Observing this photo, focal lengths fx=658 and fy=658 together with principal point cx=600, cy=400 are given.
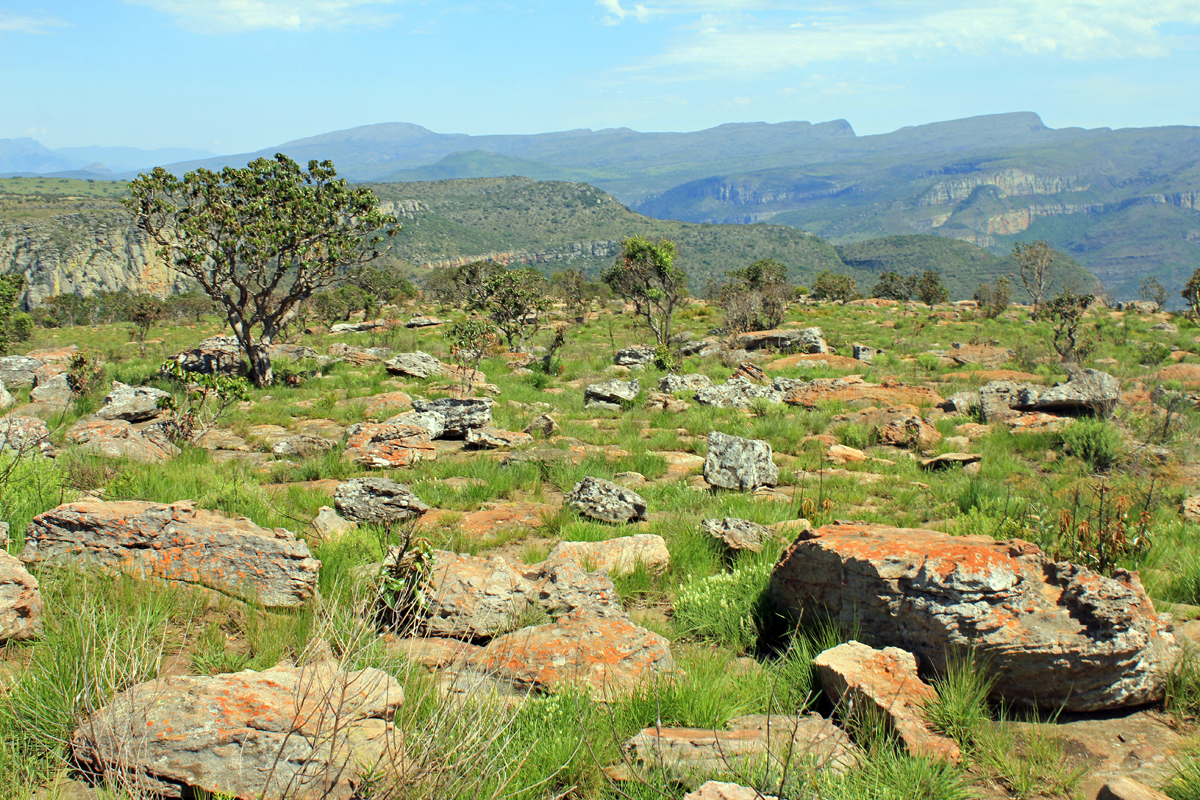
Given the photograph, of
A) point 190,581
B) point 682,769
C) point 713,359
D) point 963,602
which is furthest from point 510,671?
point 713,359

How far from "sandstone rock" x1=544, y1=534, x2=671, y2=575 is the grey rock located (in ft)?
33.5

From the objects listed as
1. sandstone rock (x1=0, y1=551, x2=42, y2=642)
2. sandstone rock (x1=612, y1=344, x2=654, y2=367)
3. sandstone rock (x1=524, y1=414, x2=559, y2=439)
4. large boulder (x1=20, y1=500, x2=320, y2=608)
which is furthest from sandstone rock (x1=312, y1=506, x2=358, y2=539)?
sandstone rock (x1=612, y1=344, x2=654, y2=367)

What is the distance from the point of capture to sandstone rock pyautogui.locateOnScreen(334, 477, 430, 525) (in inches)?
259

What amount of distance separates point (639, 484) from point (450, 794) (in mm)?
6423

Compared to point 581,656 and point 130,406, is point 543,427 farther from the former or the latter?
point 581,656

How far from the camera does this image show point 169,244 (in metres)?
16.0

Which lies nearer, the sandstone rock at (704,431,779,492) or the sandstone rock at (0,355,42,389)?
the sandstone rock at (704,431,779,492)

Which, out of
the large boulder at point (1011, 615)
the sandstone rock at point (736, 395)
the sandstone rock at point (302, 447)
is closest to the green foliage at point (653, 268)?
the sandstone rock at point (736, 395)

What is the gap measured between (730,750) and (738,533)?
3149 mm

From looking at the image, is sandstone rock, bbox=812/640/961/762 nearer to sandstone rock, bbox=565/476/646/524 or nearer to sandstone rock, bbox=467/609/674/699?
sandstone rock, bbox=467/609/674/699

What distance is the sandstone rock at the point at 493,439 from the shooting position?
1082cm

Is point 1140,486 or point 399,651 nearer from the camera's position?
point 399,651

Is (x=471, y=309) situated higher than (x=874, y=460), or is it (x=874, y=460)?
(x=471, y=309)

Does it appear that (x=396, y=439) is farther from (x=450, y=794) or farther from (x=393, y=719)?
(x=450, y=794)
